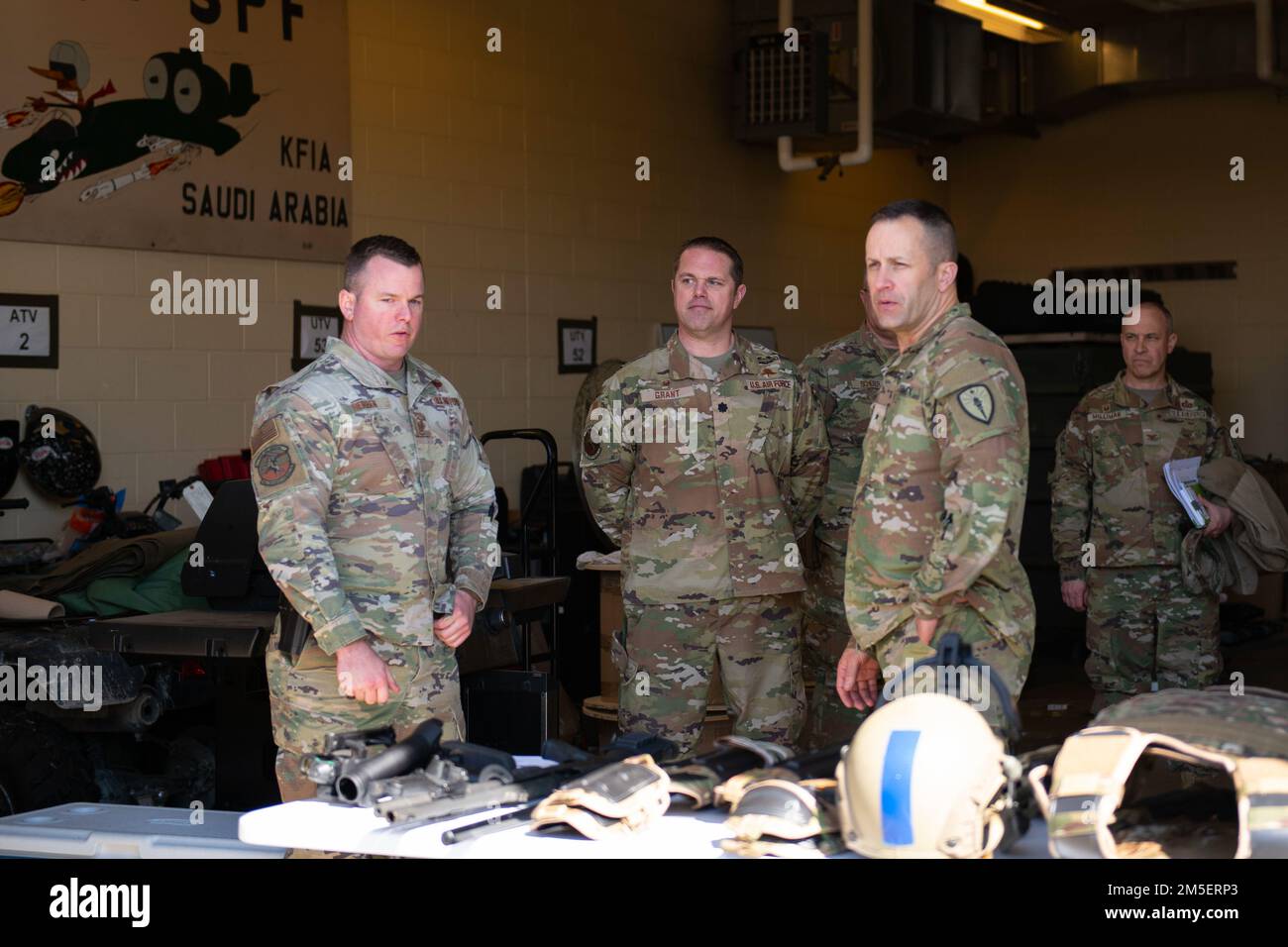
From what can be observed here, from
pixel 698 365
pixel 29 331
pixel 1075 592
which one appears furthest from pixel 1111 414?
pixel 29 331

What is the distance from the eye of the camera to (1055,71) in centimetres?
1024

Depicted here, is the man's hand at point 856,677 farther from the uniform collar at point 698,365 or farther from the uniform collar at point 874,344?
the uniform collar at point 874,344

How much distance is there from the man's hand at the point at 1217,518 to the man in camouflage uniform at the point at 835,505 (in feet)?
5.04

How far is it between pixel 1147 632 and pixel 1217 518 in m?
0.47

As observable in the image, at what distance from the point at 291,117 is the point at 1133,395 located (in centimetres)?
348

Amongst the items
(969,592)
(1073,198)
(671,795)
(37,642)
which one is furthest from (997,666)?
(1073,198)

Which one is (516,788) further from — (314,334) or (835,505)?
(314,334)

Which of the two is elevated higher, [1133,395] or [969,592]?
[1133,395]

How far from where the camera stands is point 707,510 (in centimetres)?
405

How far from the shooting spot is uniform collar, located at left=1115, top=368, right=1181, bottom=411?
5441mm

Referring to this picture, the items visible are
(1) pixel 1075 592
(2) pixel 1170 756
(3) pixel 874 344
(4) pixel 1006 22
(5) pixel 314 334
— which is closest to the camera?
(2) pixel 1170 756

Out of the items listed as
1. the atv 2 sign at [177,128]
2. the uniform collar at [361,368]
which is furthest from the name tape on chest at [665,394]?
the atv 2 sign at [177,128]

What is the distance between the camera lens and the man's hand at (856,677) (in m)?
3.09

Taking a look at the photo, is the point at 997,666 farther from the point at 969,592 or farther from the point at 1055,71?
the point at 1055,71
